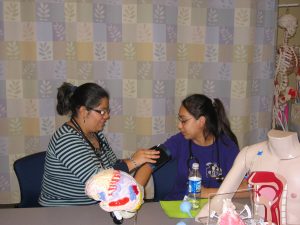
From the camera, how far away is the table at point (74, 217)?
1405mm

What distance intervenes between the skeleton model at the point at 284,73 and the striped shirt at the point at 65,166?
1.55 meters

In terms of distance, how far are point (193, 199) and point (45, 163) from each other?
77 cm

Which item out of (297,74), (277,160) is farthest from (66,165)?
(297,74)

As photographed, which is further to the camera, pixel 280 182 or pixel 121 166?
pixel 121 166

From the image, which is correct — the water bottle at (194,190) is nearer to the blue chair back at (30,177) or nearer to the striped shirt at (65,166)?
the striped shirt at (65,166)

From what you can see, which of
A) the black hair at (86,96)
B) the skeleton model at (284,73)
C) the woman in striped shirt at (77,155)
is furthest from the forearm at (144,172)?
the skeleton model at (284,73)

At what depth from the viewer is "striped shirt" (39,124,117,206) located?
169cm

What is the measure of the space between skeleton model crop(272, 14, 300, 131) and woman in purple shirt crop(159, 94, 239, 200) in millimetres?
847

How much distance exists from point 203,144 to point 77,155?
71 centimetres

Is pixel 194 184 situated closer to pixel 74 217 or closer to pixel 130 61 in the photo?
pixel 74 217

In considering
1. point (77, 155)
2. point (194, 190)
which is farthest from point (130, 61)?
point (194, 190)

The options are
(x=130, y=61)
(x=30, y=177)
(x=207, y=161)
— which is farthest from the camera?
(x=130, y=61)

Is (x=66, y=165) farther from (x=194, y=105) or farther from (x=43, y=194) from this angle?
(x=194, y=105)

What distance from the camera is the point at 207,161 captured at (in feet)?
6.39
